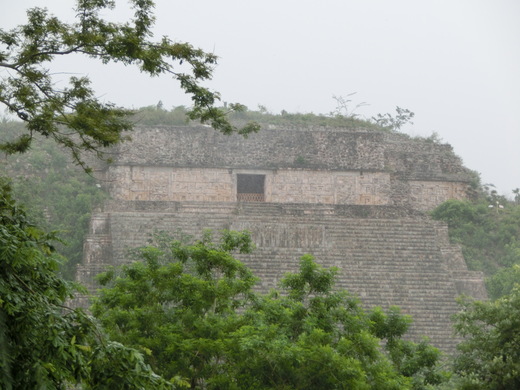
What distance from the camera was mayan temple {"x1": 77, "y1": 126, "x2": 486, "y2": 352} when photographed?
20266 mm

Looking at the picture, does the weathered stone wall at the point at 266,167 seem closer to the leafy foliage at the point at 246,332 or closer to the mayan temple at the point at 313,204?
the mayan temple at the point at 313,204

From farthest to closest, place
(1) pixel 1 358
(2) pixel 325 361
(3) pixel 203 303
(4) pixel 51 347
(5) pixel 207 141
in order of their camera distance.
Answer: (5) pixel 207 141
(3) pixel 203 303
(2) pixel 325 361
(4) pixel 51 347
(1) pixel 1 358

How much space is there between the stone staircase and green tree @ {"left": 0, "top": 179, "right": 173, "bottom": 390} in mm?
12994

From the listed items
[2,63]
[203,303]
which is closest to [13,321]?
[2,63]

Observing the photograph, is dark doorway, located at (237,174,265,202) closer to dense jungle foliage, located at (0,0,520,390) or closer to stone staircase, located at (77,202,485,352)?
stone staircase, located at (77,202,485,352)

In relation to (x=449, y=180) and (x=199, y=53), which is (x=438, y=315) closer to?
(x=449, y=180)

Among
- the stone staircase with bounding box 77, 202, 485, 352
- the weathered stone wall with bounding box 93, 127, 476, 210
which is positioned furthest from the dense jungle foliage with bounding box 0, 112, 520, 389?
the weathered stone wall with bounding box 93, 127, 476, 210

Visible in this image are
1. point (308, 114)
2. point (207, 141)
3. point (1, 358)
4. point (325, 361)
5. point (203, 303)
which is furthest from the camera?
point (308, 114)

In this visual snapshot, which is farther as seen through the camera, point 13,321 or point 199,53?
point 199,53

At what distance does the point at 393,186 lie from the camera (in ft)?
89.4

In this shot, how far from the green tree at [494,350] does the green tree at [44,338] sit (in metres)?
5.99

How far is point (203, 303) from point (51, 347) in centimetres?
530

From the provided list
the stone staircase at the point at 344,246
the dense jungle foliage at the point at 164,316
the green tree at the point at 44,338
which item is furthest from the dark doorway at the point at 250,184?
the green tree at the point at 44,338

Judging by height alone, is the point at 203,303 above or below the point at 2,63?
below
